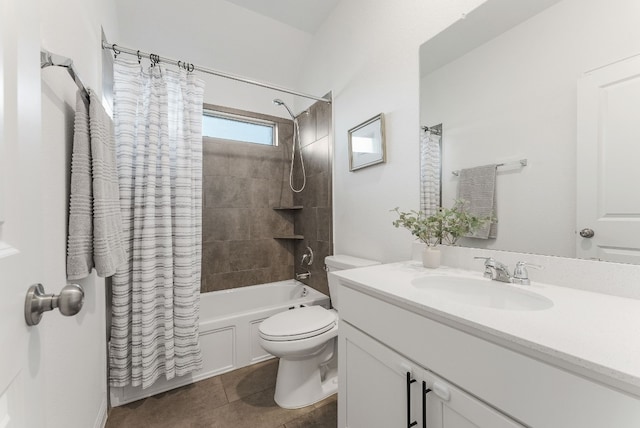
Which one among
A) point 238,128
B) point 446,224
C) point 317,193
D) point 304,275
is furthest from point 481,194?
point 238,128

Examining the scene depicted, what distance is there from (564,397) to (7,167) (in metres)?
1.05

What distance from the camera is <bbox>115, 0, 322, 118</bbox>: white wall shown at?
1.94 m

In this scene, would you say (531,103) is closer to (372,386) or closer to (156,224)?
(372,386)

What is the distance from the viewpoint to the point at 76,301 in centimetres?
45

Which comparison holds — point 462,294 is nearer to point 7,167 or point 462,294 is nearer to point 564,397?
point 564,397

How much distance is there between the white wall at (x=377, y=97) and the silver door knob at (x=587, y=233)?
2.19ft

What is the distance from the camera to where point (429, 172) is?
138 centimetres

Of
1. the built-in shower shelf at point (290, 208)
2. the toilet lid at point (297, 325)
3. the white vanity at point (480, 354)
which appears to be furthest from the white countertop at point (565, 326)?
the built-in shower shelf at point (290, 208)

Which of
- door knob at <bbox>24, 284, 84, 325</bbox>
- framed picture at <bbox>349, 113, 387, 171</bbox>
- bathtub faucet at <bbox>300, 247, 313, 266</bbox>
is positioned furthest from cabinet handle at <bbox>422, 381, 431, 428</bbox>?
bathtub faucet at <bbox>300, 247, 313, 266</bbox>

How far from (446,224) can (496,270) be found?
1.00 feet

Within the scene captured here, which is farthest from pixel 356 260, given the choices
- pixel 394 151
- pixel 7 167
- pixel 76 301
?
pixel 7 167

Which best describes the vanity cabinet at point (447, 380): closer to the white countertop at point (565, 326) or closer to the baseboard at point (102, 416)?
the white countertop at point (565, 326)

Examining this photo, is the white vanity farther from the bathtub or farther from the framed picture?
the bathtub

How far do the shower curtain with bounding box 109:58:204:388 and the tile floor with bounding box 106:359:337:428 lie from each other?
16 cm
